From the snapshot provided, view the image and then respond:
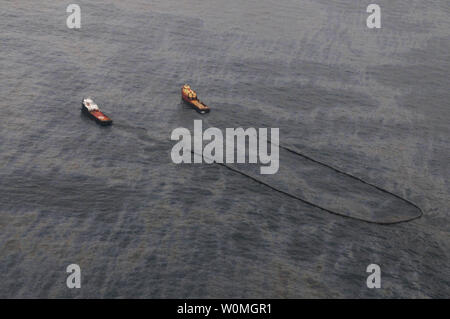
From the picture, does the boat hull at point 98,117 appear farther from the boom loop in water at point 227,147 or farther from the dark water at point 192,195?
the boom loop in water at point 227,147

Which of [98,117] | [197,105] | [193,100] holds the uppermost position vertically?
[193,100]

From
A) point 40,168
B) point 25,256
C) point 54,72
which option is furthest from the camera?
point 54,72

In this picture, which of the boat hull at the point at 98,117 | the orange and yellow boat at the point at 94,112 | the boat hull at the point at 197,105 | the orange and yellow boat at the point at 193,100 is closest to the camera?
the boat hull at the point at 98,117

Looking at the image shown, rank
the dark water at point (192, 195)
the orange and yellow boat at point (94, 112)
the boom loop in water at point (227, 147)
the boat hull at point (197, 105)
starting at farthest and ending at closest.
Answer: the boat hull at point (197, 105)
the orange and yellow boat at point (94, 112)
the boom loop in water at point (227, 147)
the dark water at point (192, 195)

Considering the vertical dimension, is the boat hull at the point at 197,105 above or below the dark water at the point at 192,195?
above

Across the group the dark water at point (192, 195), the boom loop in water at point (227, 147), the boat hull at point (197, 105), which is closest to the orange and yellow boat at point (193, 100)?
the boat hull at point (197, 105)

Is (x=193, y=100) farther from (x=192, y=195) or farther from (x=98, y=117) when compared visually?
(x=192, y=195)

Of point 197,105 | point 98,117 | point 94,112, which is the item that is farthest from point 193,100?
point 94,112
